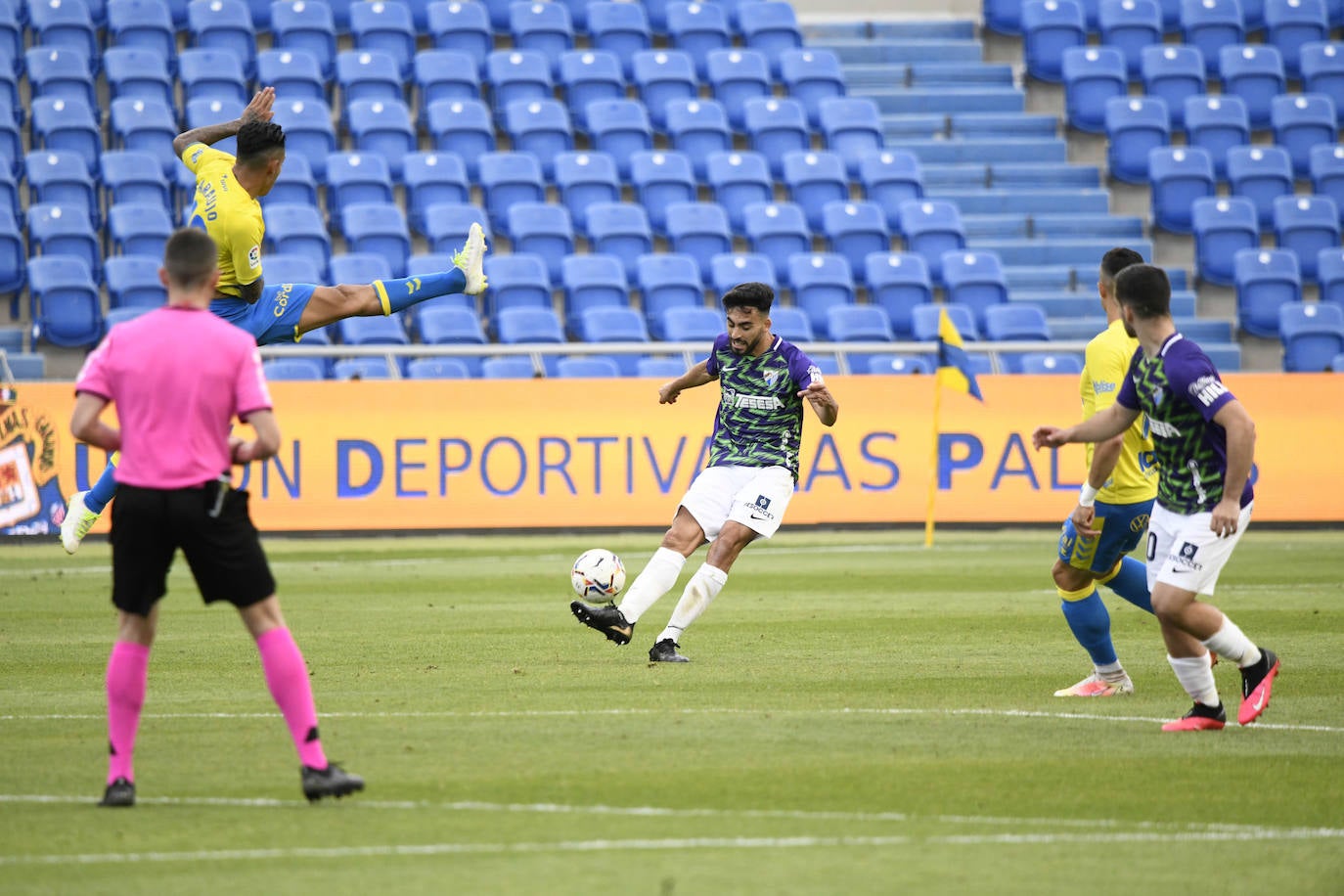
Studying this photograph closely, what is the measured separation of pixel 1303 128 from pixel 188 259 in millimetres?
23781

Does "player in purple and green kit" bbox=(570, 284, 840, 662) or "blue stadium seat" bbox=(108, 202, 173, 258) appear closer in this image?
"player in purple and green kit" bbox=(570, 284, 840, 662)

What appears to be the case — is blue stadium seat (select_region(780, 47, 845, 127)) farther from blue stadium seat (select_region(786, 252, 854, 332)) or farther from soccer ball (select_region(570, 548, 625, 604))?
soccer ball (select_region(570, 548, 625, 604))

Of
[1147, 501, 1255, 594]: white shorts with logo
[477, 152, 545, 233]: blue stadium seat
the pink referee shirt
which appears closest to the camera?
the pink referee shirt

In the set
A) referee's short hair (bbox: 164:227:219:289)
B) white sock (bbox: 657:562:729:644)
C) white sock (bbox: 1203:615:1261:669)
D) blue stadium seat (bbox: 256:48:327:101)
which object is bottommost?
white sock (bbox: 657:562:729:644)

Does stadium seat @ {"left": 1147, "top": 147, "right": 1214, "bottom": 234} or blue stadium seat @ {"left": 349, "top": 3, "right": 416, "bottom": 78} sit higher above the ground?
blue stadium seat @ {"left": 349, "top": 3, "right": 416, "bottom": 78}

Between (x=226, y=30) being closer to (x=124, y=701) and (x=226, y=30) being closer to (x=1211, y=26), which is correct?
(x=1211, y=26)

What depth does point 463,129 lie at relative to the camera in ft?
79.9

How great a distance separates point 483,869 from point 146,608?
5.68 feet

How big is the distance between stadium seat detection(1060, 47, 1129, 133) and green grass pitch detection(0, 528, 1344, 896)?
14.9m

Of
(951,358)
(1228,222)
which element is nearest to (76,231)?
(951,358)

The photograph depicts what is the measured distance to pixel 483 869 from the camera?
5152 mm

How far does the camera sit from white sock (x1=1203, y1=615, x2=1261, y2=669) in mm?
7625

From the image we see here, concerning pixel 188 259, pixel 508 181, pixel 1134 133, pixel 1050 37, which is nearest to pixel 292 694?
pixel 188 259

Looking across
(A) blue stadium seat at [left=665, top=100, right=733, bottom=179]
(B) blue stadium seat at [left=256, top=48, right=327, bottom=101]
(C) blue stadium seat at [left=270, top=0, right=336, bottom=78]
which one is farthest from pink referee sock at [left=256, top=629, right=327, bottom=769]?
(C) blue stadium seat at [left=270, top=0, right=336, bottom=78]
